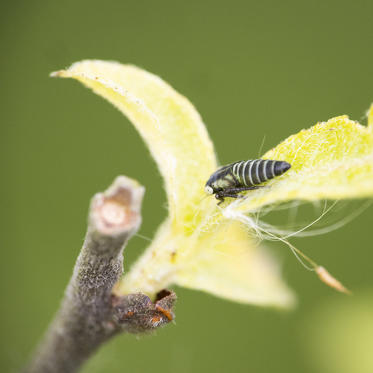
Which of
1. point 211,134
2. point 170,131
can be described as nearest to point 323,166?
point 170,131

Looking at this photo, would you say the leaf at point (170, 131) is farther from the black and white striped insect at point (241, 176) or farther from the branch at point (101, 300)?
the branch at point (101, 300)

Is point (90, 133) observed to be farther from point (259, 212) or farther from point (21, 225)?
point (259, 212)

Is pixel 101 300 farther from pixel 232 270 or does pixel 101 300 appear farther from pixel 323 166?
pixel 323 166

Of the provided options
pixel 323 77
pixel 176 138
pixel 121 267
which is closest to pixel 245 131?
pixel 323 77

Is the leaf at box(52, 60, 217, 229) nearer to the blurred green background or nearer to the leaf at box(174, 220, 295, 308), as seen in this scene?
the leaf at box(174, 220, 295, 308)

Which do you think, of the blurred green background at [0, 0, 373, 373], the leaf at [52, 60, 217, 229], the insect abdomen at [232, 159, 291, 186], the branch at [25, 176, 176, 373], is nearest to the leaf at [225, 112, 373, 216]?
the insect abdomen at [232, 159, 291, 186]

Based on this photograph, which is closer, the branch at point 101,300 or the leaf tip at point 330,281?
the branch at point 101,300

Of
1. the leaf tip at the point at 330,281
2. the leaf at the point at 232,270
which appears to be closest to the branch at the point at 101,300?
the leaf at the point at 232,270
